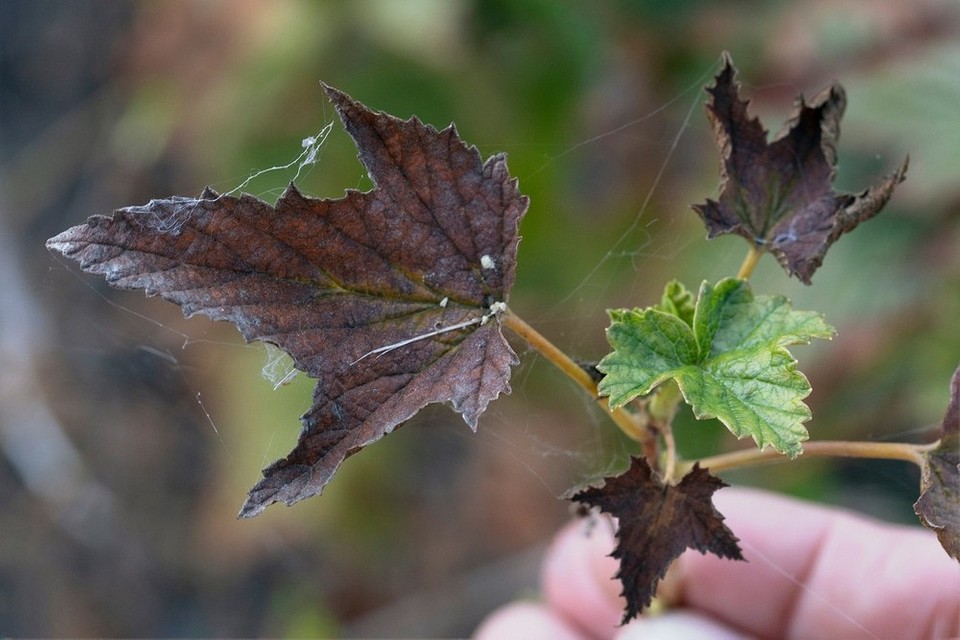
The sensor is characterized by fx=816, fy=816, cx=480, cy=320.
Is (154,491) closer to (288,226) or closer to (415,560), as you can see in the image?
(415,560)

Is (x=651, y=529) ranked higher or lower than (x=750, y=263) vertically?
lower

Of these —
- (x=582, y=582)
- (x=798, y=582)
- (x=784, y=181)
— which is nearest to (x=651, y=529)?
(x=784, y=181)

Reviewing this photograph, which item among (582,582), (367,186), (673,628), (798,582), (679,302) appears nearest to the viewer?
(679,302)

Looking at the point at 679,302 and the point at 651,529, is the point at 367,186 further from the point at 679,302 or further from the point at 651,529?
the point at 651,529

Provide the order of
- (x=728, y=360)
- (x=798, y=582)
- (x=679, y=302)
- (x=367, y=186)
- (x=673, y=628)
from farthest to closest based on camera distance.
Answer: (x=367, y=186) < (x=798, y=582) < (x=673, y=628) < (x=679, y=302) < (x=728, y=360)

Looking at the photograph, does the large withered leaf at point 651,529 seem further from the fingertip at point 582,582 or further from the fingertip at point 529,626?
the fingertip at point 529,626

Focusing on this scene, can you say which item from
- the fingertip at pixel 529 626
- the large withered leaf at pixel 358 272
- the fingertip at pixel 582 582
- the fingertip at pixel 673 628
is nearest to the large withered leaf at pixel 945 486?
the large withered leaf at pixel 358 272

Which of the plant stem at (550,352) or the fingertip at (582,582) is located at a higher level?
the plant stem at (550,352)

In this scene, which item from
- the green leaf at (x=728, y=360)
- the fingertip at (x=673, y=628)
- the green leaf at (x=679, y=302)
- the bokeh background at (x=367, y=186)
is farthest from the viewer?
the bokeh background at (x=367, y=186)
